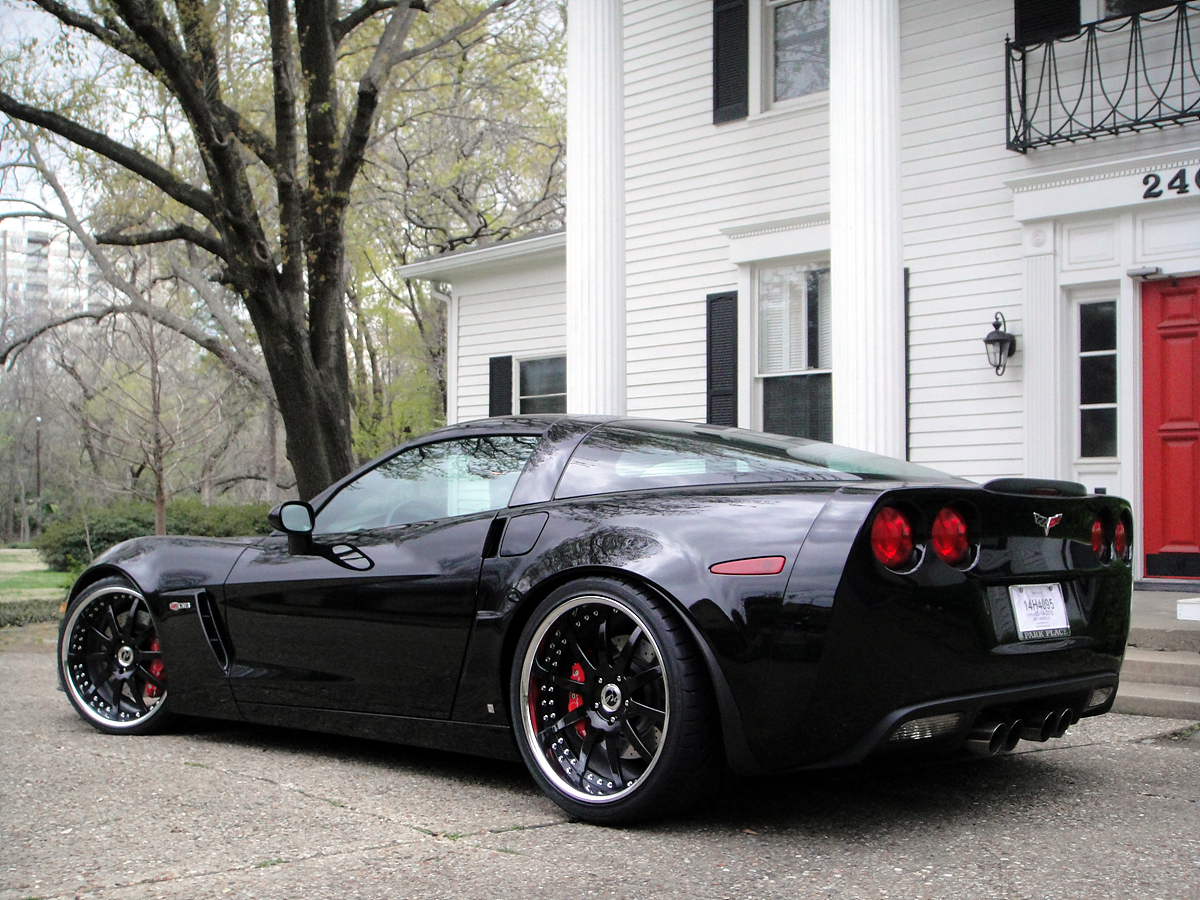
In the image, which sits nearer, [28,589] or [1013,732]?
[1013,732]

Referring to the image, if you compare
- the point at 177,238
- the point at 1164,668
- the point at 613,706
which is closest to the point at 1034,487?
the point at 613,706

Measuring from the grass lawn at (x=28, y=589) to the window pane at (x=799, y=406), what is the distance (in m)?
7.34

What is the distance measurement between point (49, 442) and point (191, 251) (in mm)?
28796

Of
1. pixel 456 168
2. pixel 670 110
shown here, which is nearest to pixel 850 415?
pixel 670 110

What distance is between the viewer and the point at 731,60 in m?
11.1

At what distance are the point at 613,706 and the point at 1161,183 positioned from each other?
6.92 metres

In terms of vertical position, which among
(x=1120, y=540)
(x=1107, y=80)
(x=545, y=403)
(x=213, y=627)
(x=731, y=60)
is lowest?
(x=213, y=627)

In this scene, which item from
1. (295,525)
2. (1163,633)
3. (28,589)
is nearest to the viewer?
(295,525)

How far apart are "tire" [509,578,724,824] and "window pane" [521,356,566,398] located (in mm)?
9980

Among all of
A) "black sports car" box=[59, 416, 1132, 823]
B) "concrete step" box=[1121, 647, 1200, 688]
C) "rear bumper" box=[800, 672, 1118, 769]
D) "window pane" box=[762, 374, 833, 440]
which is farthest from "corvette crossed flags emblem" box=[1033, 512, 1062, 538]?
"window pane" box=[762, 374, 833, 440]

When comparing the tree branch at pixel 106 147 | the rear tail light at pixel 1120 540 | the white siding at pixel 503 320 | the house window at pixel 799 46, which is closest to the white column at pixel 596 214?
the house window at pixel 799 46

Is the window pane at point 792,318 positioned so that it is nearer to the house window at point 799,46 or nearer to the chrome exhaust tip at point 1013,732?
the house window at point 799,46

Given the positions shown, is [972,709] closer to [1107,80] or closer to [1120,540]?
[1120,540]

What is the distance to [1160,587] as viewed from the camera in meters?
8.25
